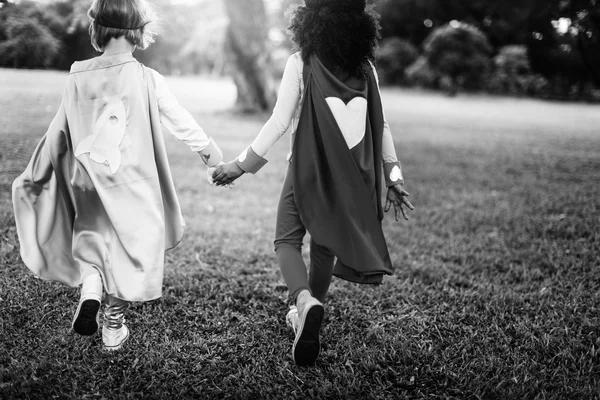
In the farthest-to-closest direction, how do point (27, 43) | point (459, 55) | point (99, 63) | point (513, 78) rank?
point (513, 78)
point (459, 55)
point (27, 43)
point (99, 63)

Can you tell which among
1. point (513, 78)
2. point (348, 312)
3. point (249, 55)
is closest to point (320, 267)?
point (348, 312)

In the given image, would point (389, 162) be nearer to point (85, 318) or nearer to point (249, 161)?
point (249, 161)

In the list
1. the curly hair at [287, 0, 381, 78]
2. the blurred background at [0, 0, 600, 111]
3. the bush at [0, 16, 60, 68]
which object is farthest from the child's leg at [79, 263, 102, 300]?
the bush at [0, 16, 60, 68]

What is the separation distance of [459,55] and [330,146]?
27.3m

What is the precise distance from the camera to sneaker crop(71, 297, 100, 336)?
237cm

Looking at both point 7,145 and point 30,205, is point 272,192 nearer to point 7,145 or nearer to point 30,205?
point 7,145

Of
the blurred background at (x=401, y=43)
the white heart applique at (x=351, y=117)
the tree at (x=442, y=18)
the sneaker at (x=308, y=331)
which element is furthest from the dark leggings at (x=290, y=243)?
the tree at (x=442, y=18)

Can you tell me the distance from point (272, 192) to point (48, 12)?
3164 millimetres

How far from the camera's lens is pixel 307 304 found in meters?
2.46

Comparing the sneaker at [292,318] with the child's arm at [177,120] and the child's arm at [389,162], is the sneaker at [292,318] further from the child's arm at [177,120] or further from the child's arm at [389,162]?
the child's arm at [177,120]

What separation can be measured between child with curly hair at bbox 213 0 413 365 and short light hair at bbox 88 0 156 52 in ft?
2.61

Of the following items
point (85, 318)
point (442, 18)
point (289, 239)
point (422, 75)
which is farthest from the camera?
point (442, 18)

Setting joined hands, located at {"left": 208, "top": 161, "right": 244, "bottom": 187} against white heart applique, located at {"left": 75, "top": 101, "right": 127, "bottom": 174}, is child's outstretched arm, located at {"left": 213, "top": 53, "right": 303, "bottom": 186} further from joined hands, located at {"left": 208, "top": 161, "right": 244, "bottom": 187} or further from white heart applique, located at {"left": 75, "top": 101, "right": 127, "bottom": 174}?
white heart applique, located at {"left": 75, "top": 101, "right": 127, "bottom": 174}

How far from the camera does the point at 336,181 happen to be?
2.62m
